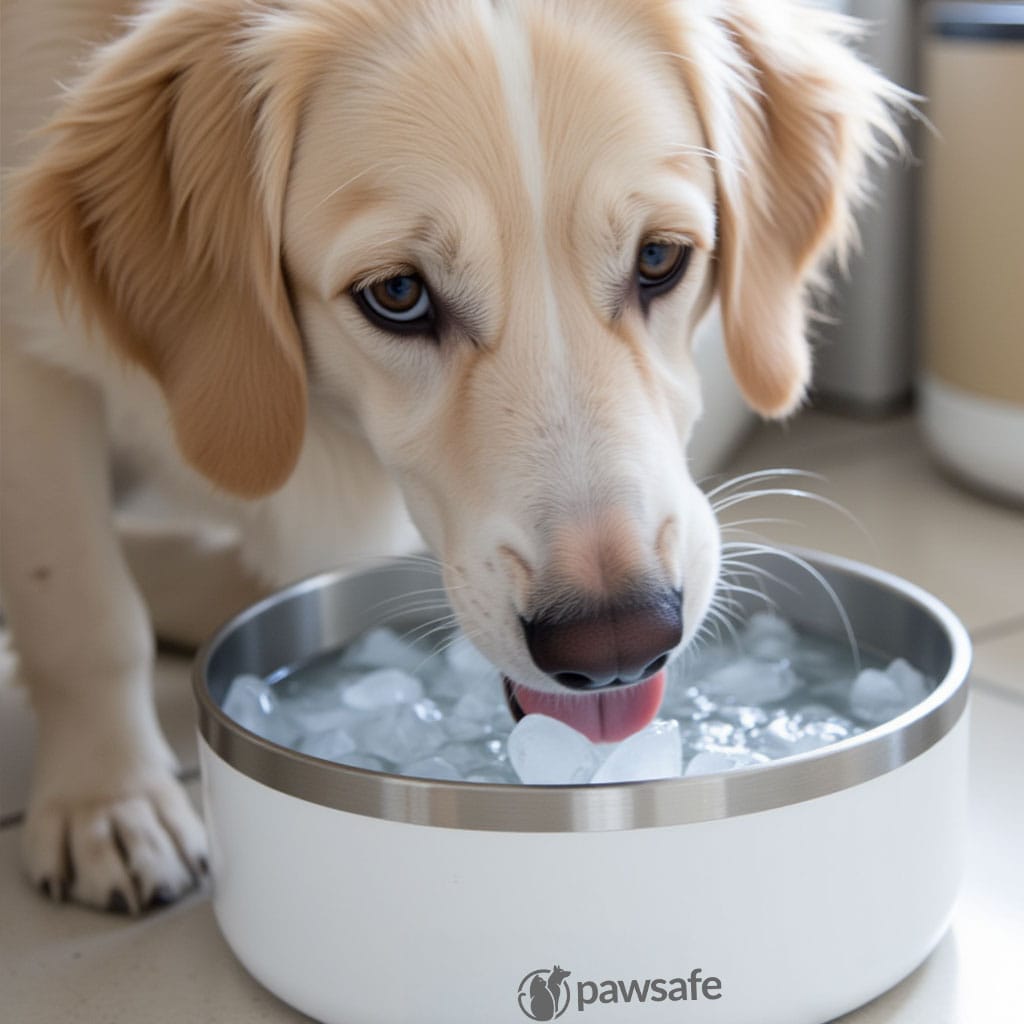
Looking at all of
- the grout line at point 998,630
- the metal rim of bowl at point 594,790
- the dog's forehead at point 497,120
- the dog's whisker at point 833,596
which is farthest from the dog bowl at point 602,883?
the grout line at point 998,630

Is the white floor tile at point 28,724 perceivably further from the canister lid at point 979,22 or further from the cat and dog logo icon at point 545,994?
the canister lid at point 979,22

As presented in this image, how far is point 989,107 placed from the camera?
83.3 inches

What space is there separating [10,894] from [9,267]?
564mm

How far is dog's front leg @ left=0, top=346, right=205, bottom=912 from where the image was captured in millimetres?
1412

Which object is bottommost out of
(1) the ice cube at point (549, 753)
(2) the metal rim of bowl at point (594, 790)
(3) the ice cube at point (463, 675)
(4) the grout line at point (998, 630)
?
(4) the grout line at point (998, 630)

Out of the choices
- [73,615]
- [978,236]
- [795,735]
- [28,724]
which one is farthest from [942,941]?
[978,236]

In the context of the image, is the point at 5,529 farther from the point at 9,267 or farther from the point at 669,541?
the point at 669,541

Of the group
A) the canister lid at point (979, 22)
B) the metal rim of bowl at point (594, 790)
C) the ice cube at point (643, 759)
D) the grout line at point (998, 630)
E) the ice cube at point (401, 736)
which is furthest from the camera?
the canister lid at point (979, 22)

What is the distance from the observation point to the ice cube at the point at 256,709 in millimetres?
1304

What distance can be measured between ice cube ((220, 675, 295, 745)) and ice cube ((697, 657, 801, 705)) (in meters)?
0.38

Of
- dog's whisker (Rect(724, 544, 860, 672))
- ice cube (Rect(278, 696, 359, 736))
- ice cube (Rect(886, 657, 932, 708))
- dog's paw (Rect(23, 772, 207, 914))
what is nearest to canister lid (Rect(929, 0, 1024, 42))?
dog's whisker (Rect(724, 544, 860, 672))

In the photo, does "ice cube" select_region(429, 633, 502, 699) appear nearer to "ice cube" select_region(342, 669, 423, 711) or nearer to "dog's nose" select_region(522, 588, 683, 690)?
"ice cube" select_region(342, 669, 423, 711)

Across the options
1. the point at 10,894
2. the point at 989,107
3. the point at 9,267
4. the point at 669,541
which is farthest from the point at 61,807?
the point at 989,107

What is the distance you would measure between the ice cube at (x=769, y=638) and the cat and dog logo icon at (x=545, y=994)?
52 cm
